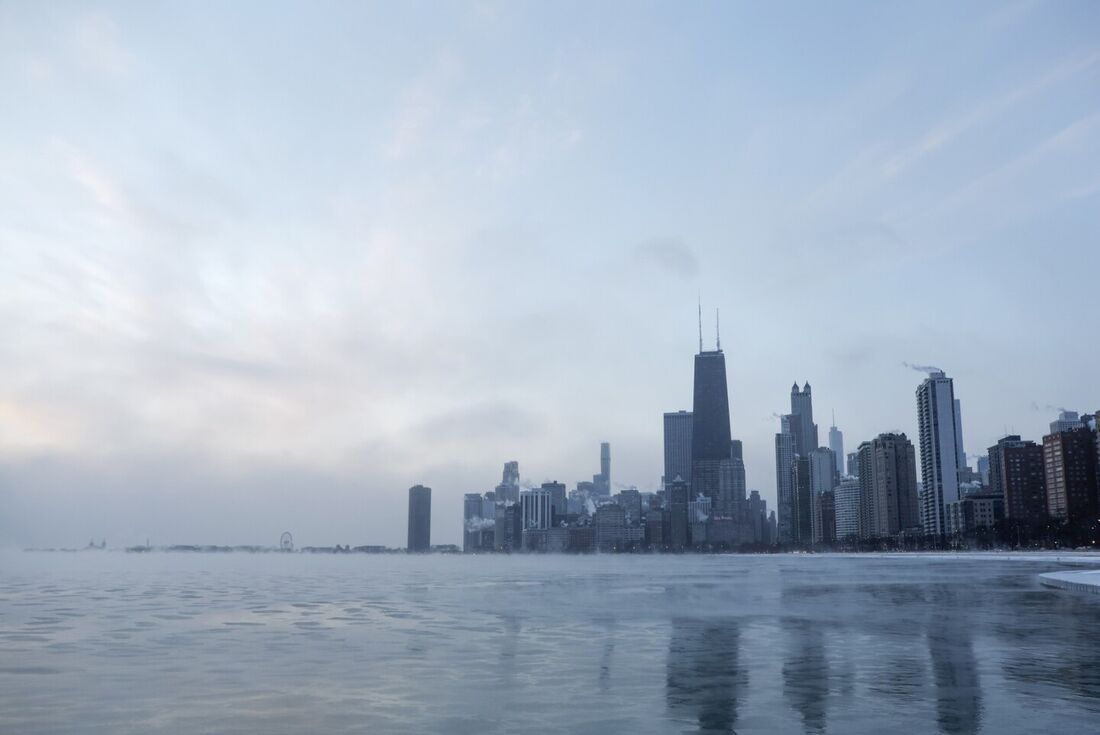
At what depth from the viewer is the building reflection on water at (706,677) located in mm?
Result: 25172

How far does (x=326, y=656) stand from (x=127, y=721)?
14.2 m

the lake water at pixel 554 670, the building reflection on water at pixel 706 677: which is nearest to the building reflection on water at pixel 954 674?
the lake water at pixel 554 670

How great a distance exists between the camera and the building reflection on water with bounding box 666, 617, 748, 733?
25172 mm

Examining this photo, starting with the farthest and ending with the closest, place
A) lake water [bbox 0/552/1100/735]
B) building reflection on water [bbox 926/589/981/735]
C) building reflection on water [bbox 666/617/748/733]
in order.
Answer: building reflection on water [bbox 666/617/748/733], lake water [bbox 0/552/1100/735], building reflection on water [bbox 926/589/981/735]

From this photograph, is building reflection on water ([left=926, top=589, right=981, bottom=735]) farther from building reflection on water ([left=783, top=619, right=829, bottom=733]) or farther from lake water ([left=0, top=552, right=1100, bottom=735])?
building reflection on water ([left=783, top=619, right=829, bottom=733])

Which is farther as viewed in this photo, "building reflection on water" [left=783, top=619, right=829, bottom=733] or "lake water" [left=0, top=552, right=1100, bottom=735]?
"building reflection on water" [left=783, top=619, right=829, bottom=733]

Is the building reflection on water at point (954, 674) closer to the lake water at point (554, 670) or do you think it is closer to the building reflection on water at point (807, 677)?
the lake water at point (554, 670)

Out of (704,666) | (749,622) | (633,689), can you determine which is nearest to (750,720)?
(633,689)

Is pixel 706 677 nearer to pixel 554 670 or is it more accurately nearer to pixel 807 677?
pixel 807 677

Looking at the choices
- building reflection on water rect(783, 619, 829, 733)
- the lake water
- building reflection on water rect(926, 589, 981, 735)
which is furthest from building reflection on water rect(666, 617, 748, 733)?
building reflection on water rect(926, 589, 981, 735)

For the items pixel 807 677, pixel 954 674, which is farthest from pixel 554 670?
pixel 954 674

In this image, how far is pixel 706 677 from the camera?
32156mm

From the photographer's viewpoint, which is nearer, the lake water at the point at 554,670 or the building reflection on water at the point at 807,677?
the lake water at the point at 554,670

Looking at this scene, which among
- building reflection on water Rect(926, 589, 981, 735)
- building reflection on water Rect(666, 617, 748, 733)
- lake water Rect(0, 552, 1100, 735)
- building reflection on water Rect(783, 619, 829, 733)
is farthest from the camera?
building reflection on water Rect(666, 617, 748, 733)
